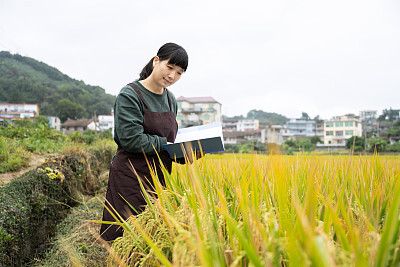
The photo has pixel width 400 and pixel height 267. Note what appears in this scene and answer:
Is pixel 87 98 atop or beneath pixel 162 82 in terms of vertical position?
atop

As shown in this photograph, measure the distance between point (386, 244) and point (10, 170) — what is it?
4997 millimetres

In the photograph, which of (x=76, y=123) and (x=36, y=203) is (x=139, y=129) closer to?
(x=36, y=203)

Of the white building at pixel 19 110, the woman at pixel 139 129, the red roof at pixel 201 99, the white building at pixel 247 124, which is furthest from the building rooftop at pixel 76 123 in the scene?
the woman at pixel 139 129

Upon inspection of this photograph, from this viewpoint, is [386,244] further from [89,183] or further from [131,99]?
[89,183]

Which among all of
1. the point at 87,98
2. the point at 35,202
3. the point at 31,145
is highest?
the point at 87,98

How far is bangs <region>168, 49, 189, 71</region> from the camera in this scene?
6.03ft

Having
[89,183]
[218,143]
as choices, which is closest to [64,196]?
[89,183]

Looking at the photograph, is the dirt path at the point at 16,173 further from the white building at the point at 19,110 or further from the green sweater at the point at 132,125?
the white building at the point at 19,110

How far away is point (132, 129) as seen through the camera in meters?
1.75

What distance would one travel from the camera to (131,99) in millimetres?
1808

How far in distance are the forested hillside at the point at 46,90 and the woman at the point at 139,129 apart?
60970 mm

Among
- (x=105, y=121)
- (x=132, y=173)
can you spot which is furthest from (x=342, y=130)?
(x=132, y=173)

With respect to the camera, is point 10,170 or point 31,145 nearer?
point 10,170

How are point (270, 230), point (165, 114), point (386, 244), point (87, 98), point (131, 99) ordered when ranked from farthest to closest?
1. point (87, 98)
2. point (165, 114)
3. point (131, 99)
4. point (270, 230)
5. point (386, 244)
